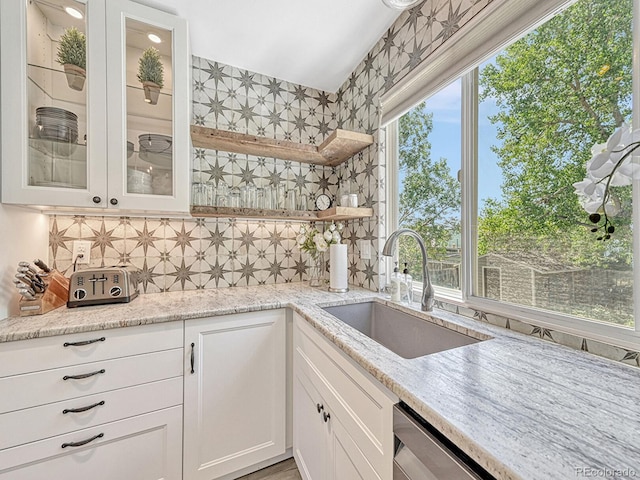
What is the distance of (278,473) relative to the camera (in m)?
1.42

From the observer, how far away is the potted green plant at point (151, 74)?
4.59 ft

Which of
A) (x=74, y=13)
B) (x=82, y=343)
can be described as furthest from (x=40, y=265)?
(x=74, y=13)

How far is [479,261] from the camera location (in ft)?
3.75

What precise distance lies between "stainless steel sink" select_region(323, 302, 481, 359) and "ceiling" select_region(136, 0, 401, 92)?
1679mm

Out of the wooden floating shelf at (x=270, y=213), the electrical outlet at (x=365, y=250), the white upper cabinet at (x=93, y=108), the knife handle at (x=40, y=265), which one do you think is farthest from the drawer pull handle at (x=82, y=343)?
the electrical outlet at (x=365, y=250)

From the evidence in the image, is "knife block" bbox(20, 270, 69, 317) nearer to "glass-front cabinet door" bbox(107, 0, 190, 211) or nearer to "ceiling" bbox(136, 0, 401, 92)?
"glass-front cabinet door" bbox(107, 0, 190, 211)

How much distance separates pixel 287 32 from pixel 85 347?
199 centimetres

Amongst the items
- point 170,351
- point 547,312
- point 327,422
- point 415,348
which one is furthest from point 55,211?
point 547,312

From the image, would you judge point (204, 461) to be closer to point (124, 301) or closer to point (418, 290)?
point (124, 301)

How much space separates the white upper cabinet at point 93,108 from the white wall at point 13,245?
0.12 metres

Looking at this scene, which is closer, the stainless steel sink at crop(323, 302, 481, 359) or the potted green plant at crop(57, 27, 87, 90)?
the stainless steel sink at crop(323, 302, 481, 359)

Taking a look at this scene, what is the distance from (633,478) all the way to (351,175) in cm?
186

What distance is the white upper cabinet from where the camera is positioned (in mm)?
1167

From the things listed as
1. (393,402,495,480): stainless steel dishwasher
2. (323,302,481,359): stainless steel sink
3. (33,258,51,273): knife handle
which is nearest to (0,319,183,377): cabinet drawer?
(33,258,51,273): knife handle
